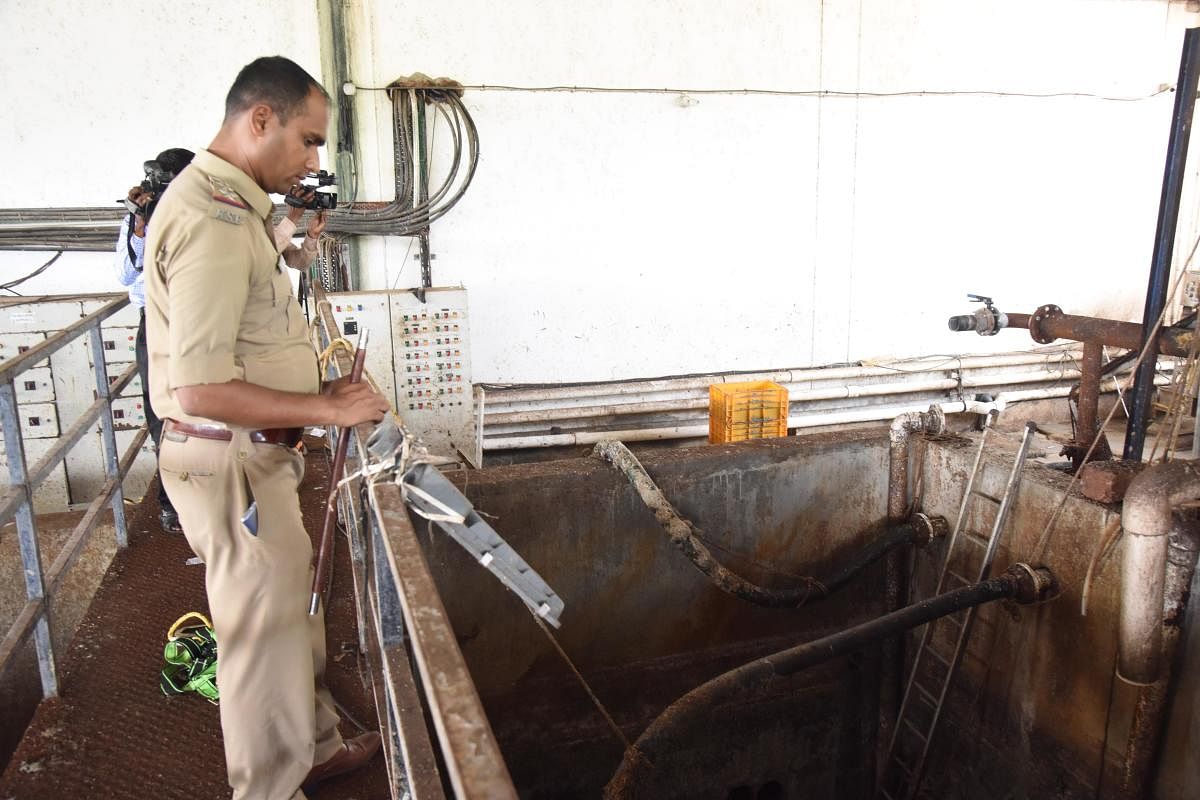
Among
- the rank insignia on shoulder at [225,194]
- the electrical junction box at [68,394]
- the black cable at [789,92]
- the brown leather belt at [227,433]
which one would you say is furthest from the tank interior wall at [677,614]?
the black cable at [789,92]

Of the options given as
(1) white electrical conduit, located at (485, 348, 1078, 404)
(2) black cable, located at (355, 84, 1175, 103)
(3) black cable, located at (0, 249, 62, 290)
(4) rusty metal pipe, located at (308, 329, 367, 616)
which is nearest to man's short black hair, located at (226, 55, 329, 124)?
(4) rusty metal pipe, located at (308, 329, 367, 616)

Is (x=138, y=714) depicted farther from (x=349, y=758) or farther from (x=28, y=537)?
(x=349, y=758)

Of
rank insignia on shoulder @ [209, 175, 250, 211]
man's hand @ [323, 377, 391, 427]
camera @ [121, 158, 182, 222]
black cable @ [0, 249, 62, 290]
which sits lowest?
man's hand @ [323, 377, 391, 427]

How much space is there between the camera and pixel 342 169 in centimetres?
561

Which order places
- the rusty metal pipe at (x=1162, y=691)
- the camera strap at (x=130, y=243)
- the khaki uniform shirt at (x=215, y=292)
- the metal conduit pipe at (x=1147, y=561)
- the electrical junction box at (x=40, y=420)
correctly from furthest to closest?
the electrical junction box at (x=40, y=420), the camera strap at (x=130, y=243), the rusty metal pipe at (x=1162, y=691), the metal conduit pipe at (x=1147, y=561), the khaki uniform shirt at (x=215, y=292)

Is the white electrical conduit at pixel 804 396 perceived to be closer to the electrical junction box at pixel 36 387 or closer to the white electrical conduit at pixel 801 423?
the white electrical conduit at pixel 801 423

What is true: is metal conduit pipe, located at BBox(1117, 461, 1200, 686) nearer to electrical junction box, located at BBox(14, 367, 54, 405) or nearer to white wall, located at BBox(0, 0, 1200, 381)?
white wall, located at BBox(0, 0, 1200, 381)

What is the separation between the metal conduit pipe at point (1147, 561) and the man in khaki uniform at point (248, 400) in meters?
2.48

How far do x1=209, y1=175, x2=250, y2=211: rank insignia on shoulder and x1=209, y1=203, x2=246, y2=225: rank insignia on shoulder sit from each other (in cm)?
2

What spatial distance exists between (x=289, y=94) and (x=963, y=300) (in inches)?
272

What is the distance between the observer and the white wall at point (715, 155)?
521 centimetres

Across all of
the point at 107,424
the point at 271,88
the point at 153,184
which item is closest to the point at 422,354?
the point at 107,424

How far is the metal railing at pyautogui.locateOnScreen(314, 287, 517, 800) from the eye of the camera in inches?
36.1

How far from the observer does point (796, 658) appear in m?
3.09
